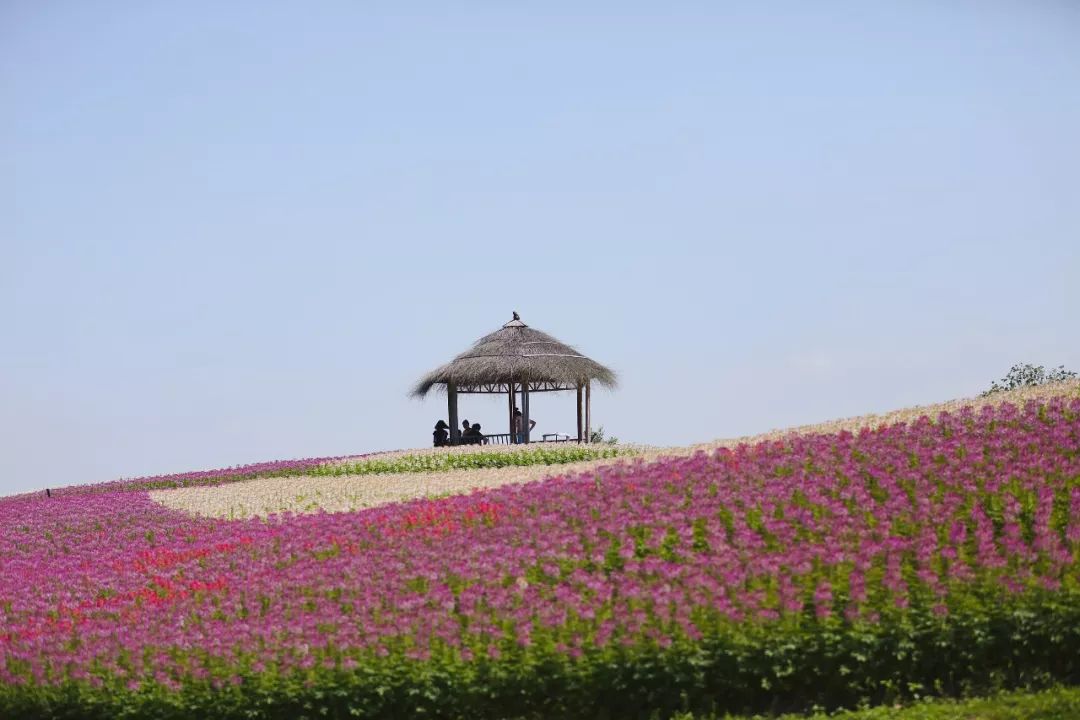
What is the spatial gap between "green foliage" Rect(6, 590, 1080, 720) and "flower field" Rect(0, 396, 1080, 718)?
20mm

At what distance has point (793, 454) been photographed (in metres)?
14.7

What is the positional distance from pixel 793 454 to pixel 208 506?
10263 millimetres

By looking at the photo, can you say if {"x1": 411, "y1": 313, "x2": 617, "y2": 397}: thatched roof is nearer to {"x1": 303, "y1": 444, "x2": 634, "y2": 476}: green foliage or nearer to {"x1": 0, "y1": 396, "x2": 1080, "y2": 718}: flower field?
{"x1": 303, "y1": 444, "x2": 634, "y2": 476}: green foliage

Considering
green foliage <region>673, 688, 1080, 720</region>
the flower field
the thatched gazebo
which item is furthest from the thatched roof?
green foliage <region>673, 688, 1080, 720</region>

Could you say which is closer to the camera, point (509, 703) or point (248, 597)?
point (509, 703)

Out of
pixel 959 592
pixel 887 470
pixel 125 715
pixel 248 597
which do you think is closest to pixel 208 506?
→ pixel 248 597

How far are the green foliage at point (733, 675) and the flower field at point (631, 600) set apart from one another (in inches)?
0.8

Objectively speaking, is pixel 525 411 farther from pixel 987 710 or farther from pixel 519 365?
pixel 987 710

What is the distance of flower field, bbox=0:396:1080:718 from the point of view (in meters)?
9.55

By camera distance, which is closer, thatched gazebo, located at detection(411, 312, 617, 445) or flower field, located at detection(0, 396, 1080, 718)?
flower field, located at detection(0, 396, 1080, 718)

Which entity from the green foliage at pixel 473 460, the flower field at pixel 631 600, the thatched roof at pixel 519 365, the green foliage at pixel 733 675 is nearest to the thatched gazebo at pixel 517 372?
the thatched roof at pixel 519 365

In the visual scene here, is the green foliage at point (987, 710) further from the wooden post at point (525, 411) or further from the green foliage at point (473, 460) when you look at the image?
the wooden post at point (525, 411)

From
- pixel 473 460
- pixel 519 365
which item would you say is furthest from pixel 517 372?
pixel 473 460

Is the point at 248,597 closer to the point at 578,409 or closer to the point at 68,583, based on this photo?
the point at 68,583
